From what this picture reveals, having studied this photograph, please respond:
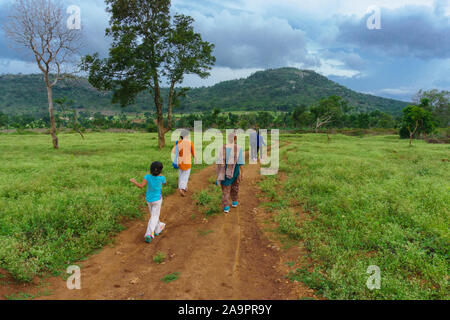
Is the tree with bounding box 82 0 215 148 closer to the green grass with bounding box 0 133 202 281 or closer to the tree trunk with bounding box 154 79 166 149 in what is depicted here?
the tree trunk with bounding box 154 79 166 149

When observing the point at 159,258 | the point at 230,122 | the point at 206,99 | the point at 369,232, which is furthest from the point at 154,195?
the point at 206,99

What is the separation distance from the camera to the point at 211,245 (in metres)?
5.58

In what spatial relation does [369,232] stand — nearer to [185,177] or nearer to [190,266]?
[190,266]

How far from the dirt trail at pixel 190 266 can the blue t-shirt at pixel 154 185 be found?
1.02m

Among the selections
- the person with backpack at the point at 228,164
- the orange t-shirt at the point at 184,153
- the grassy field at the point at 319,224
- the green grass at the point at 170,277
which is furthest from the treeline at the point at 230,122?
the green grass at the point at 170,277

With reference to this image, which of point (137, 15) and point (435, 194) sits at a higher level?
point (137, 15)

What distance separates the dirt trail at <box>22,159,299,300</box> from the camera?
4.03m

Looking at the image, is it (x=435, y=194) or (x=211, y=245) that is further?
(x=435, y=194)

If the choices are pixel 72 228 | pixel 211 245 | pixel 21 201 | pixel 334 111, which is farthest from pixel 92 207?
pixel 334 111

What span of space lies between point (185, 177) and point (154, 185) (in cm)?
331

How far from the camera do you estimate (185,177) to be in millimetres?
9273

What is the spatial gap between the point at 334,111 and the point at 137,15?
4707 cm
